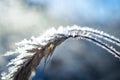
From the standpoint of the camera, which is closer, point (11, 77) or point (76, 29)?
point (11, 77)

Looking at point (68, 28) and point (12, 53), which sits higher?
point (68, 28)

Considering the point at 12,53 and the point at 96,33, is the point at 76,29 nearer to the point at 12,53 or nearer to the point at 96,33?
the point at 96,33

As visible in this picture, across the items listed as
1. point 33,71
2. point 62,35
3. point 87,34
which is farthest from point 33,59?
point 87,34

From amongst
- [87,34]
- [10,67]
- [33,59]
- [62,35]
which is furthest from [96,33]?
[10,67]

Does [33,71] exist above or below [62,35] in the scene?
below

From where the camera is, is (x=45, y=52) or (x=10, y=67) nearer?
(x=10, y=67)

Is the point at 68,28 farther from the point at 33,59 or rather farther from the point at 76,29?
the point at 33,59
